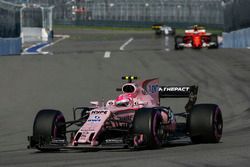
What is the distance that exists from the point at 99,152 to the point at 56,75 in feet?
46.5

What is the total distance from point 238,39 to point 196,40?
4425 mm

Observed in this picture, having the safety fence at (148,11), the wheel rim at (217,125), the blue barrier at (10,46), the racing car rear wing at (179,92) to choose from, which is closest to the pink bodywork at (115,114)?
the racing car rear wing at (179,92)

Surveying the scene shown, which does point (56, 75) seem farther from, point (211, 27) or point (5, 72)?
point (211, 27)

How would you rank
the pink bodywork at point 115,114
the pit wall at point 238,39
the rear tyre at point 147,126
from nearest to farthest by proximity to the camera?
1. the rear tyre at point 147,126
2. the pink bodywork at point 115,114
3. the pit wall at point 238,39

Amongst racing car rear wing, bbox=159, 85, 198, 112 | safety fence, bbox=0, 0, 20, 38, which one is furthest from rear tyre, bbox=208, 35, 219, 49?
racing car rear wing, bbox=159, 85, 198, 112

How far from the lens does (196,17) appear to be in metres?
88.8

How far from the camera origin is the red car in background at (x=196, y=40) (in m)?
38.1

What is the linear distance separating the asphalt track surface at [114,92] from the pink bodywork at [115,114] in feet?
0.83

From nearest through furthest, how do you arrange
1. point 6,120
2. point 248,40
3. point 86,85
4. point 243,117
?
point 243,117
point 6,120
point 86,85
point 248,40

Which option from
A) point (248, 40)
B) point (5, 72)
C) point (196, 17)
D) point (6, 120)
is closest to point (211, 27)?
point (196, 17)

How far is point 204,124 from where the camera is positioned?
12.2 meters

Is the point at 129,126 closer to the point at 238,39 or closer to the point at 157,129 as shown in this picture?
the point at 157,129

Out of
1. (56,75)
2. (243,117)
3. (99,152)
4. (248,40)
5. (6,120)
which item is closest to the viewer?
(99,152)

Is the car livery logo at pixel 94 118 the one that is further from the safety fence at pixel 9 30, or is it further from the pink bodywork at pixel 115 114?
the safety fence at pixel 9 30
